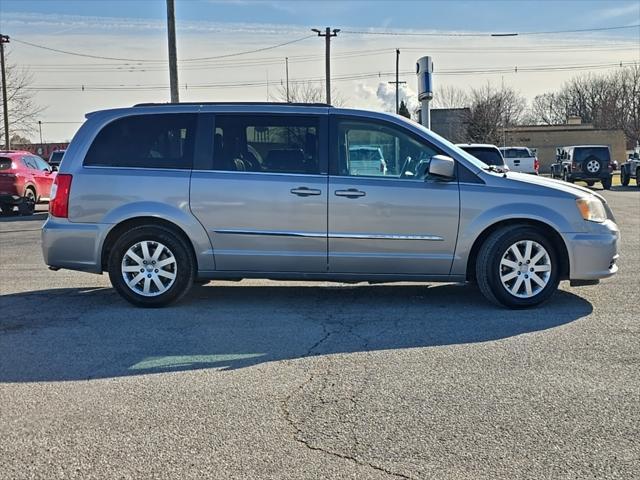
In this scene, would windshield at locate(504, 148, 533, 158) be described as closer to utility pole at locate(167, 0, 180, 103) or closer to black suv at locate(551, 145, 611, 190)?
black suv at locate(551, 145, 611, 190)

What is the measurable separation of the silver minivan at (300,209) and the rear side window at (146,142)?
0.01 m

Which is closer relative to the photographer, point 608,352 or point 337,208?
point 608,352

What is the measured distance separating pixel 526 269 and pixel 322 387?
2.86 metres

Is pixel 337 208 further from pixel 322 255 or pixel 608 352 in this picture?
pixel 608 352

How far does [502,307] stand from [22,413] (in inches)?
169

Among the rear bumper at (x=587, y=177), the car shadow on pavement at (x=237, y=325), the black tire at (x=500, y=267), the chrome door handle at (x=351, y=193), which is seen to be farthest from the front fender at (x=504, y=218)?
the rear bumper at (x=587, y=177)

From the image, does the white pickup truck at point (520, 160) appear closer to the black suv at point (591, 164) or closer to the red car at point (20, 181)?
the black suv at point (591, 164)

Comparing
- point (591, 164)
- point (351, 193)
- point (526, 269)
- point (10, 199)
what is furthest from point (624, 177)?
point (351, 193)

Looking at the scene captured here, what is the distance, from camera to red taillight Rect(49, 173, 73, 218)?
643 centimetres

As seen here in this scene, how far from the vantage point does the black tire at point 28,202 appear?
17.2m

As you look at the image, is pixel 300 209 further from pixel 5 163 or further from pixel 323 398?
pixel 5 163

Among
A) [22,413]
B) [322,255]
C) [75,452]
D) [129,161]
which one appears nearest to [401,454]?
[75,452]

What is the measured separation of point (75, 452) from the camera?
3.39m

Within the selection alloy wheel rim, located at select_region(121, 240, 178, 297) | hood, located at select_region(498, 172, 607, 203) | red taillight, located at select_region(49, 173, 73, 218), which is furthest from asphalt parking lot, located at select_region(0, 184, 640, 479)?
hood, located at select_region(498, 172, 607, 203)
